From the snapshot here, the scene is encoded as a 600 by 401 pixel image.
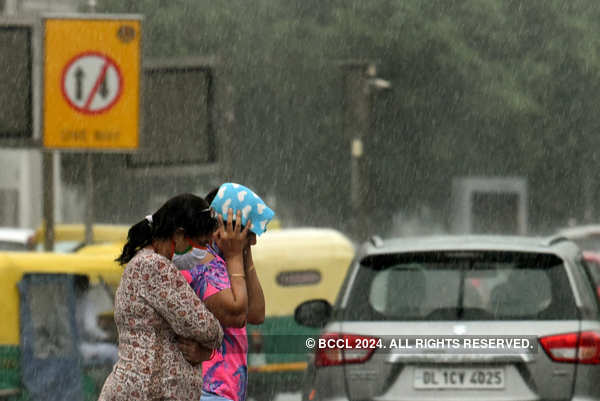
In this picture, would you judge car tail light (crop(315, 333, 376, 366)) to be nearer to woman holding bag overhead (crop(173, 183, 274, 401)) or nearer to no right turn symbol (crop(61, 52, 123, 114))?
woman holding bag overhead (crop(173, 183, 274, 401))

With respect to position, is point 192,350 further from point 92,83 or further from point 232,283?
point 92,83

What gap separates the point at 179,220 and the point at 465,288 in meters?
2.57

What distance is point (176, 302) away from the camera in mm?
4496

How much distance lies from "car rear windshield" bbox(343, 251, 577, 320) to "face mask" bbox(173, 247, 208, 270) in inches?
82.2

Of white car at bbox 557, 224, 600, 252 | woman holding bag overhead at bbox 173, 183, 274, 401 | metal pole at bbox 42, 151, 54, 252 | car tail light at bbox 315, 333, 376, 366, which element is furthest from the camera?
white car at bbox 557, 224, 600, 252

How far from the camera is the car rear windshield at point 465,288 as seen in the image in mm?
6715

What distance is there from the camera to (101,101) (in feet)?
37.9

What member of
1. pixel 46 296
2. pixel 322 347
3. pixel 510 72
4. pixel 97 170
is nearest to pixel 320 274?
pixel 46 296

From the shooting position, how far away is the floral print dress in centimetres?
450

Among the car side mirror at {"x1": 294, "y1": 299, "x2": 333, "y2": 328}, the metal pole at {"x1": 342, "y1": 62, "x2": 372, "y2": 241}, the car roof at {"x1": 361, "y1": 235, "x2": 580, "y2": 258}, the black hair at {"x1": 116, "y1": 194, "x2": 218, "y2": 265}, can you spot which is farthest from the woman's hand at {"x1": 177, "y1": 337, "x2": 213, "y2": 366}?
the metal pole at {"x1": 342, "y1": 62, "x2": 372, "y2": 241}

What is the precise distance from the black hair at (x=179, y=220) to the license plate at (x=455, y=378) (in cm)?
223

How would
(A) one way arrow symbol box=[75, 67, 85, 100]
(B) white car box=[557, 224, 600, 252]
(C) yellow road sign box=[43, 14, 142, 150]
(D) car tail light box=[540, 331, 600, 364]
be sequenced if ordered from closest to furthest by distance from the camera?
(D) car tail light box=[540, 331, 600, 364]
(C) yellow road sign box=[43, 14, 142, 150]
(A) one way arrow symbol box=[75, 67, 85, 100]
(B) white car box=[557, 224, 600, 252]

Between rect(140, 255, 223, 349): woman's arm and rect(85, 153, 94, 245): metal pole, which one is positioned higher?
rect(140, 255, 223, 349): woman's arm

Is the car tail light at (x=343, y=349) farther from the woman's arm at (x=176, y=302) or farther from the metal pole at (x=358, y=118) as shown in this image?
the metal pole at (x=358, y=118)
